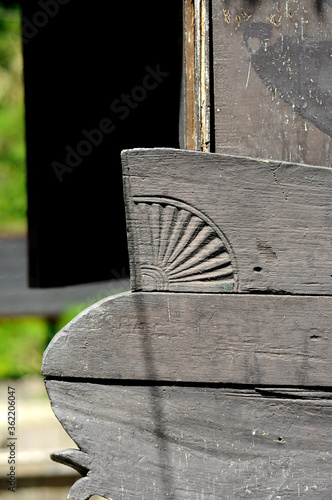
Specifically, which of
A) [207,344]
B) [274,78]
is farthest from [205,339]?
[274,78]

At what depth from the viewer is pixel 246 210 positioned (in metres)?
1.68

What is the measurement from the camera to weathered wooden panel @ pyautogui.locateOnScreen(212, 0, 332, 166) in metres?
1.86

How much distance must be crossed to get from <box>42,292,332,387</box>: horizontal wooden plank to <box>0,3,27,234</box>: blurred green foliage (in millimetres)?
6372

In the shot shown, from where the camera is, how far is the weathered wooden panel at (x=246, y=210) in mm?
1679

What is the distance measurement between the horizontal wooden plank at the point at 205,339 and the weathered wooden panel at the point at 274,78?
50cm

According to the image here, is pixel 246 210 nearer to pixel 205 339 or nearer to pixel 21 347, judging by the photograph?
pixel 205 339

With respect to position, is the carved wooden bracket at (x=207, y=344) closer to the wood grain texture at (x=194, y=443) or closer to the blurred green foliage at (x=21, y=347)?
the wood grain texture at (x=194, y=443)

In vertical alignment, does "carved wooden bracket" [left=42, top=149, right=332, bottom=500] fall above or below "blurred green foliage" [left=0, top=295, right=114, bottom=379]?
above

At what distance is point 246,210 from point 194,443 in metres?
0.68

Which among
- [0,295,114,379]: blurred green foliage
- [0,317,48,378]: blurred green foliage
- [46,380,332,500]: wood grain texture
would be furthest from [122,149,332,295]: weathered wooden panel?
[0,317,48,378]: blurred green foliage

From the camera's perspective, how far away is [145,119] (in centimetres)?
324

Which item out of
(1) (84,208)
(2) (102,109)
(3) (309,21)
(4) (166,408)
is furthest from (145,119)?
(4) (166,408)

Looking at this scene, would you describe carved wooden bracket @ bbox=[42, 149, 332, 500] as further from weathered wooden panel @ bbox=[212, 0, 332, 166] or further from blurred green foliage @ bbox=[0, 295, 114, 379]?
blurred green foliage @ bbox=[0, 295, 114, 379]

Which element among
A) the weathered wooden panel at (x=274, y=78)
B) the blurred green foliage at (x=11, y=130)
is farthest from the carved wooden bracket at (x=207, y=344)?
the blurred green foliage at (x=11, y=130)
